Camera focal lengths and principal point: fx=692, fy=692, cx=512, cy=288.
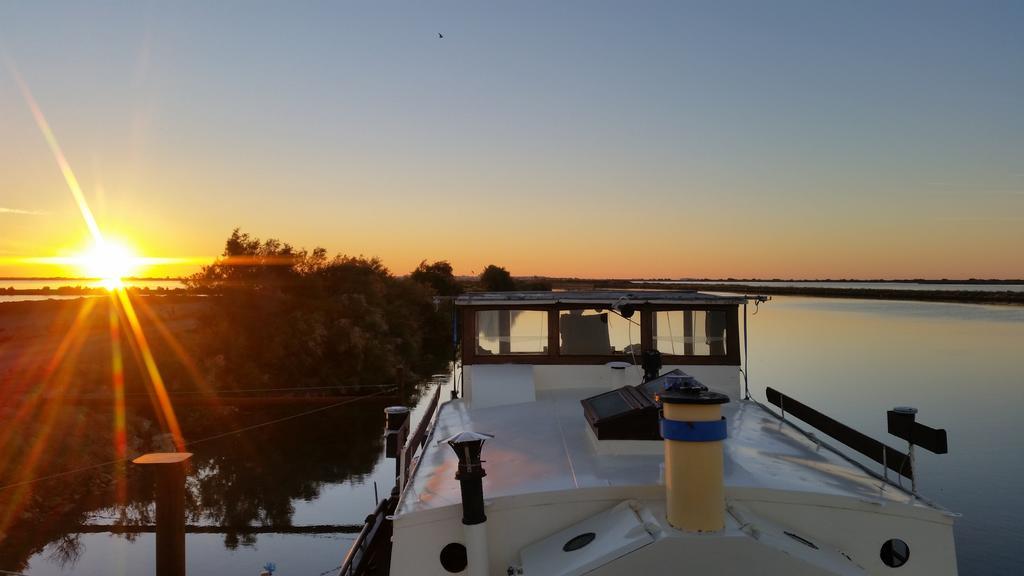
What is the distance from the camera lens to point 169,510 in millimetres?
7949

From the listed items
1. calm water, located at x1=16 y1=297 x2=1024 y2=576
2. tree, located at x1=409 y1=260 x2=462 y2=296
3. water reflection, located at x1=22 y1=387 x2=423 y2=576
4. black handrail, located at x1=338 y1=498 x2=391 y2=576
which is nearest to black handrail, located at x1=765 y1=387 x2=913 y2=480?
black handrail, located at x1=338 y1=498 x2=391 y2=576

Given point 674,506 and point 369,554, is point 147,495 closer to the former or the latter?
point 369,554

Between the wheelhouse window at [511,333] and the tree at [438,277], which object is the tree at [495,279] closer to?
the tree at [438,277]

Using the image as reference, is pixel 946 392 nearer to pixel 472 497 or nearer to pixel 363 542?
pixel 363 542

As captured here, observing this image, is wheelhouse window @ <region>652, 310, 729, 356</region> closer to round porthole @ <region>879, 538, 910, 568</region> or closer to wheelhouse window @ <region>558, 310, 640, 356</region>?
wheelhouse window @ <region>558, 310, 640, 356</region>

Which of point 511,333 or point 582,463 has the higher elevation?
point 511,333

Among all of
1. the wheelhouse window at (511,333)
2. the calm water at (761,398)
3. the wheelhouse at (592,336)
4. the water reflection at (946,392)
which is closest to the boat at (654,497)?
the wheelhouse at (592,336)

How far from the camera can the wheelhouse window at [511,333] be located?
11.7 meters

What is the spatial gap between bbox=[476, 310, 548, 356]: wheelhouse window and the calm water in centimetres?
711

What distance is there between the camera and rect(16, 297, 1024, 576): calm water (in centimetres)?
1561

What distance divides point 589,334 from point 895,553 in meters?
6.40

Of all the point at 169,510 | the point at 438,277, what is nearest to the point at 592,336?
the point at 169,510

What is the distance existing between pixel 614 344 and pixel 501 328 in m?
2.11

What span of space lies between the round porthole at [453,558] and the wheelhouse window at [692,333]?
6.46m
